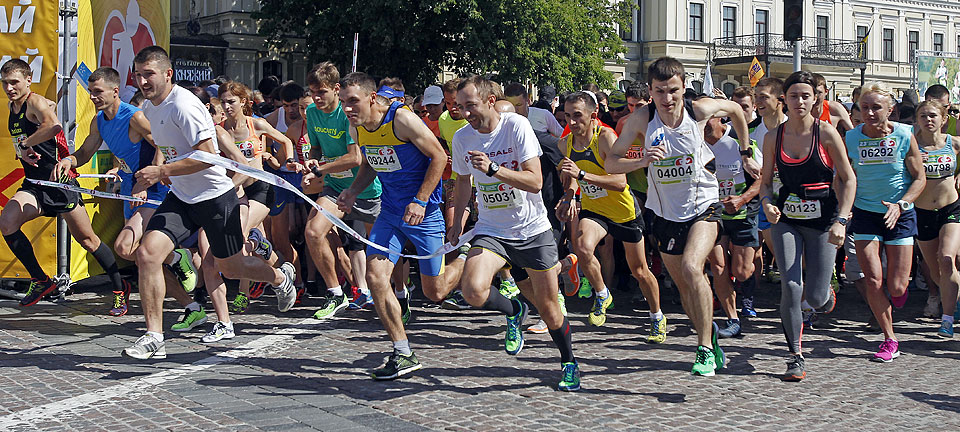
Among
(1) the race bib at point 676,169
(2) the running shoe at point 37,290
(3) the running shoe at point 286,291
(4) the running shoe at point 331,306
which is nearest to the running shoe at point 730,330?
(1) the race bib at point 676,169

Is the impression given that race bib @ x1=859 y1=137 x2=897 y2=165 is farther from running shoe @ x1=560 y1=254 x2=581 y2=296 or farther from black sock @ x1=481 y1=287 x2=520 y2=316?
black sock @ x1=481 y1=287 x2=520 y2=316

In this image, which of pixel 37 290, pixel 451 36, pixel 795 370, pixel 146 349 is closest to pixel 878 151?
pixel 795 370

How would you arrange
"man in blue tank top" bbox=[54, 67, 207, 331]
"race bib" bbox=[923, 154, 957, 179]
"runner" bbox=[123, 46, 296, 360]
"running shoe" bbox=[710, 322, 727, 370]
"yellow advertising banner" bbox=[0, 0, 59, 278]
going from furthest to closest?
"yellow advertising banner" bbox=[0, 0, 59, 278] < "race bib" bbox=[923, 154, 957, 179] < "man in blue tank top" bbox=[54, 67, 207, 331] < "runner" bbox=[123, 46, 296, 360] < "running shoe" bbox=[710, 322, 727, 370]

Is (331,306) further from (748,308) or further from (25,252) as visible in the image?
(748,308)

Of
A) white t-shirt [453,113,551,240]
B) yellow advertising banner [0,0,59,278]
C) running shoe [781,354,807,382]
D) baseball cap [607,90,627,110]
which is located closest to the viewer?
white t-shirt [453,113,551,240]

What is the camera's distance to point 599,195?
9.32m

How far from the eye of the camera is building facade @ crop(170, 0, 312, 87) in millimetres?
44653

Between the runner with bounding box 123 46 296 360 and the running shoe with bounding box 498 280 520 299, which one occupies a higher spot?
the runner with bounding box 123 46 296 360

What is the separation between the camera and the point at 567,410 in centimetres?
609

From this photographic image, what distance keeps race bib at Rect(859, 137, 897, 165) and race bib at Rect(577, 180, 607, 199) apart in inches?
77.9

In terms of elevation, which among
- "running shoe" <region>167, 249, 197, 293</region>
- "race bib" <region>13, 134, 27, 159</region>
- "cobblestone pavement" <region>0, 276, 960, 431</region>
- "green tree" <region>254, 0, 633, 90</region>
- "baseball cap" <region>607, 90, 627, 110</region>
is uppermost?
"green tree" <region>254, 0, 633, 90</region>

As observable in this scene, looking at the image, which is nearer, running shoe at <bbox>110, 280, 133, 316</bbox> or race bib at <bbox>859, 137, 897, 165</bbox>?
race bib at <bbox>859, 137, 897, 165</bbox>

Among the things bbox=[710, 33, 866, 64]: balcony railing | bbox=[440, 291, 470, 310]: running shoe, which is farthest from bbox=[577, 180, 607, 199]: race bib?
bbox=[710, 33, 866, 64]: balcony railing

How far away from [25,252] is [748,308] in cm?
623
